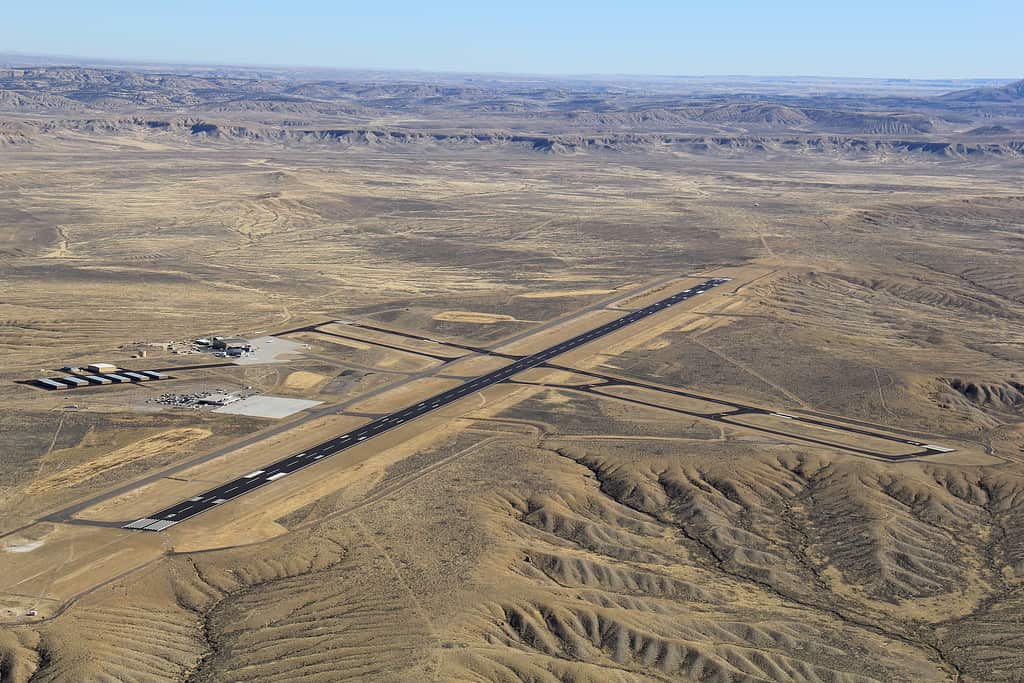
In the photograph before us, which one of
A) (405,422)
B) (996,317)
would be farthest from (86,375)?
(996,317)

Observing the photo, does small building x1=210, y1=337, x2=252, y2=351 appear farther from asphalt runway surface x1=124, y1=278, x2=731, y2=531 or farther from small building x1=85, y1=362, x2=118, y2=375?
asphalt runway surface x1=124, y1=278, x2=731, y2=531

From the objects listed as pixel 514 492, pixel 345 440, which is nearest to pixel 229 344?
pixel 345 440

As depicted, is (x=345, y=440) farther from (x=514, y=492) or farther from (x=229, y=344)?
(x=229, y=344)

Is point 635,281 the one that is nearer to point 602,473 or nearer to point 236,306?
point 236,306

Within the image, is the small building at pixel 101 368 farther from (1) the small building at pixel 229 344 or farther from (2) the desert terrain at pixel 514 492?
(1) the small building at pixel 229 344

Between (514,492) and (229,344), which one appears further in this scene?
(229,344)
